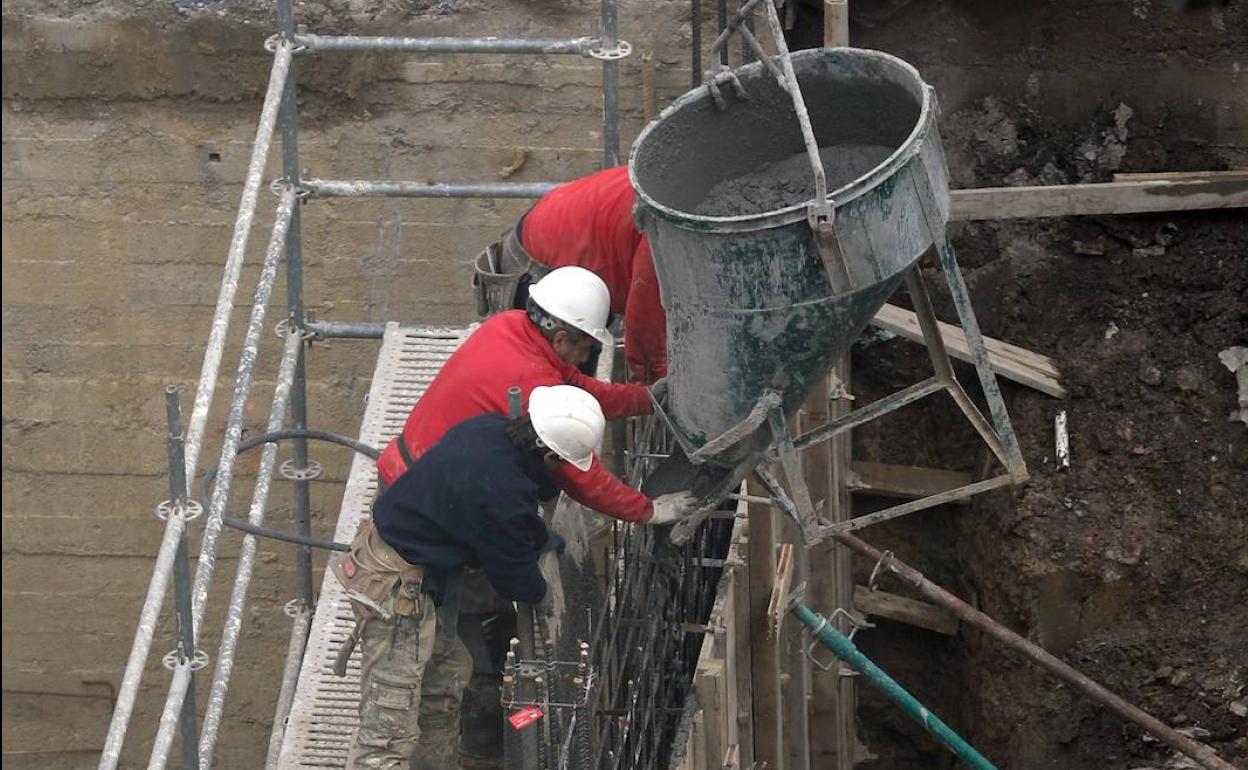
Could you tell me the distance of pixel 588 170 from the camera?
728cm

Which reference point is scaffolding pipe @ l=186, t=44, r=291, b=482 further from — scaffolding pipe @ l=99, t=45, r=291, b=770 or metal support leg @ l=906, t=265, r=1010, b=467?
metal support leg @ l=906, t=265, r=1010, b=467

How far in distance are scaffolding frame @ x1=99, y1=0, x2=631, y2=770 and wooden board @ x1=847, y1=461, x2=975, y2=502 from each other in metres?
2.53

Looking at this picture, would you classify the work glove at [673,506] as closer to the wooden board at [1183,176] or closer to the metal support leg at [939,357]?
the metal support leg at [939,357]

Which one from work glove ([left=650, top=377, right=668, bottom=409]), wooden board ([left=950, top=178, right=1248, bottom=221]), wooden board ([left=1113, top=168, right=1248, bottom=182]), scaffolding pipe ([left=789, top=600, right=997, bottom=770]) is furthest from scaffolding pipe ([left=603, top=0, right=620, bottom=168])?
wooden board ([left=1113, top=168, right=1248, bottom=182])

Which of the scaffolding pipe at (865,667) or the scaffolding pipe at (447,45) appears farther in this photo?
the scaffolding pipe at (865,667)

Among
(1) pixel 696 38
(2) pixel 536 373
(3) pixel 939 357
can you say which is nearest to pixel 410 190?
(1) pixel 696 38

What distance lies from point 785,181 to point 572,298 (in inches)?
28.9

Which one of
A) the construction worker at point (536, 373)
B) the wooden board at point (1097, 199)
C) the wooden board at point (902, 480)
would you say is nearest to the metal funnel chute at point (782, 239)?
the construction worker at point (536, 373)

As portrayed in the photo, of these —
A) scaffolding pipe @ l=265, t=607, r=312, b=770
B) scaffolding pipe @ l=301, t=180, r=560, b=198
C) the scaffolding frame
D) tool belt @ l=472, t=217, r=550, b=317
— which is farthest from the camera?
scaffolding pipe @ l=301, t=180, r=560, b=198

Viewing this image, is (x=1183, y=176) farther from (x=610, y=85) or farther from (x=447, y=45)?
(x=447, y=45)

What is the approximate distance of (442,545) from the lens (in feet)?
16.4

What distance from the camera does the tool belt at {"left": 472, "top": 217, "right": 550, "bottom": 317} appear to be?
5973 millimetres

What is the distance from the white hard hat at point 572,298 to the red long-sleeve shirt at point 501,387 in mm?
108

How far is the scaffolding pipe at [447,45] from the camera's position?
19.8 feet
